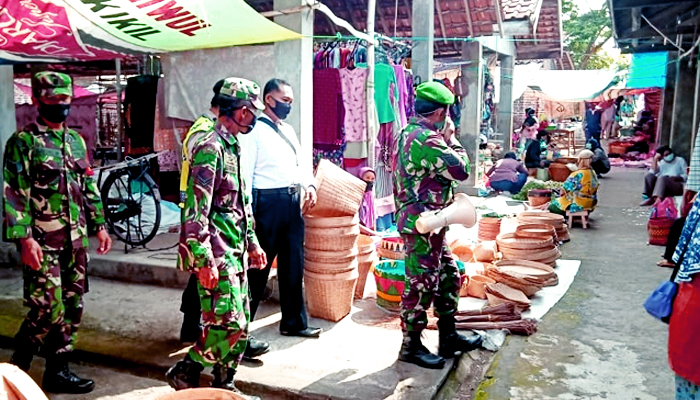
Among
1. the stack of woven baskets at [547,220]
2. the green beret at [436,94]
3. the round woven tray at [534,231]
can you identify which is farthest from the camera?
the stack of woven baskets at [547,220]

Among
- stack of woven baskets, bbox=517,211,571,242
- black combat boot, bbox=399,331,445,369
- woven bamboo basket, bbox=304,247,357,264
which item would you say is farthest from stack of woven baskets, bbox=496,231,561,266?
black combat boot, bbox=399,331,445,369

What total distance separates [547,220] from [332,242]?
4.13m

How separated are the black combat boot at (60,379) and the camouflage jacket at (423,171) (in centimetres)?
224

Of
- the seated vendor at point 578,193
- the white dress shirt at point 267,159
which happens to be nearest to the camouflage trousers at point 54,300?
the white dress shirt at point 267,159

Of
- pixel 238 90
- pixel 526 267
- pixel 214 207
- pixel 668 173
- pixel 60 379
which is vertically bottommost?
pixel 60 379

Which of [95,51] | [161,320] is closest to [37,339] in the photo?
[161,320]

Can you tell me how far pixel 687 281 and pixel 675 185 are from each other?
845 cm

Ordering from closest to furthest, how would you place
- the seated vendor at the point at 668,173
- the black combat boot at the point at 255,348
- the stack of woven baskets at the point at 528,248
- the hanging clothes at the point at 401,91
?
the black combat boot at the point at 255,348, the stack of woven baskets at the point at 528,248, the hanging clothes at the point at 401,91, the seated vendor at the point at 668,173

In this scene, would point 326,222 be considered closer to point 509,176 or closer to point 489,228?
point 489,228

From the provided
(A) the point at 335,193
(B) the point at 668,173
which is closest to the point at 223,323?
(A) the point at 335,193

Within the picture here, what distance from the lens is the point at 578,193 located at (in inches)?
370

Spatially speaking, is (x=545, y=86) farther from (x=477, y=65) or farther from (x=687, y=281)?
(x=687, y=281)

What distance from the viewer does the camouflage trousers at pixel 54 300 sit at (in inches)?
143

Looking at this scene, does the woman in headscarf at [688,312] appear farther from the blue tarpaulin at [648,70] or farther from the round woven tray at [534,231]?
the blue tarpaulin at [648,70]
